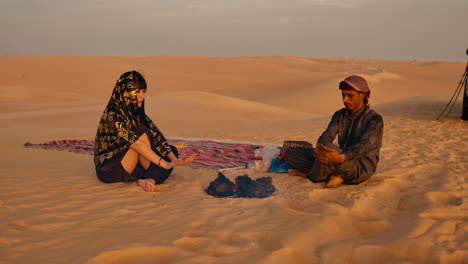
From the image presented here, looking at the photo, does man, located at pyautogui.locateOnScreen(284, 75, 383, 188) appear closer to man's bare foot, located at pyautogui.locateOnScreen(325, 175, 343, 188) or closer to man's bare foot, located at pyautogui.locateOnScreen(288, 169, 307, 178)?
man's bare foot, located at pyautogui.locateOnScreen(325, 175, 343, 188)

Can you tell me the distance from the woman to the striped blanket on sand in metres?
1.27

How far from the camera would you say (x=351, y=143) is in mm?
4930

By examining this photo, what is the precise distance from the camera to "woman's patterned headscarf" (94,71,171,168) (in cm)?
468

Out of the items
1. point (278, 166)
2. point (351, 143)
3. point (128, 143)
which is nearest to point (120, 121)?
point (128, 143)

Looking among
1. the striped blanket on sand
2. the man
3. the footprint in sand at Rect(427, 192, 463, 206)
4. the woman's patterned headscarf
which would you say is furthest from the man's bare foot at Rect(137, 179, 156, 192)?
the footprint in sand at Rect(427, 192, 463, 206)

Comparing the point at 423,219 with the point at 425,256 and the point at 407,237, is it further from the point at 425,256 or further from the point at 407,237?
the point at 425,256

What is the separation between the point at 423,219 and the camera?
3.66 metres

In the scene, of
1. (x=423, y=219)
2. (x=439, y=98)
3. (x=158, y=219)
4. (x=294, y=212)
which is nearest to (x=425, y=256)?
(x=423, y=219)

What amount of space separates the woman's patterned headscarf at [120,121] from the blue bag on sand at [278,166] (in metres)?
1.99

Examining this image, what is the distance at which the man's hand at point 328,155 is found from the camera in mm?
4480

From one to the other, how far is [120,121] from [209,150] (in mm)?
2897

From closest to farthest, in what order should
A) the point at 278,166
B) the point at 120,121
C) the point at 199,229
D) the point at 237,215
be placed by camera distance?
the point at 199,229 → the point at 237,215 → the point at 120,121 → the point at 278,166

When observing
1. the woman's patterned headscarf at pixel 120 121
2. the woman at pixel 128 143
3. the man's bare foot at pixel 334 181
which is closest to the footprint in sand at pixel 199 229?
the woman at pixel 128 143

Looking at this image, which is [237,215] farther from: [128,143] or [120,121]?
[120,121]
